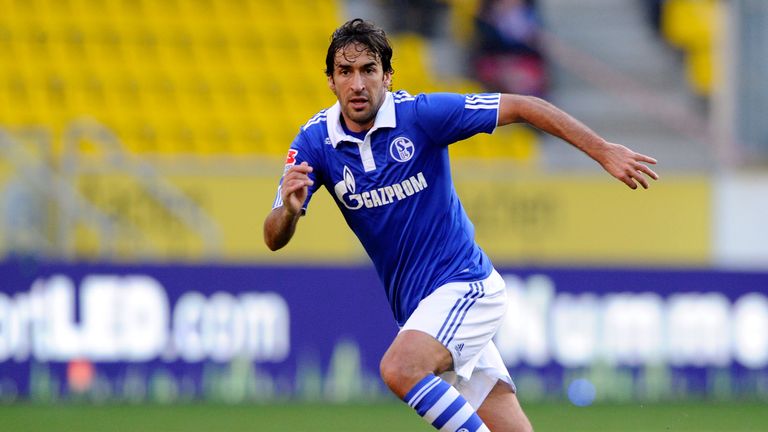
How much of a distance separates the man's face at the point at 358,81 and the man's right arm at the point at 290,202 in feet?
1.05

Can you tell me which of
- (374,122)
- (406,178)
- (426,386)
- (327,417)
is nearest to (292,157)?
(374,122)

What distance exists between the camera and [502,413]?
5992 mm

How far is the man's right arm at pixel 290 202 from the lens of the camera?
5.44m

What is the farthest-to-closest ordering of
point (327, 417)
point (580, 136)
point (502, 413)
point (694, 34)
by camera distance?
point (694, 34)
point (327, 417)
point (502, 413)
point (580, 136)

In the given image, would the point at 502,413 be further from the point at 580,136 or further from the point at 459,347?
the point at 580,136

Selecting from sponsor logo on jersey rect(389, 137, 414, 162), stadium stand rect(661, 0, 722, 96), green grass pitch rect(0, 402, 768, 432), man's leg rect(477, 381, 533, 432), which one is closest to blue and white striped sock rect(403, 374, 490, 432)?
man's leg rect(477, 381, 533, 432)

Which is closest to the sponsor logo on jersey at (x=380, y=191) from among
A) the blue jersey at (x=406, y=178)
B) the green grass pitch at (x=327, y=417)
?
the blue jersey at (x=406, y=178)

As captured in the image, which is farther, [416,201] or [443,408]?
[416,201]

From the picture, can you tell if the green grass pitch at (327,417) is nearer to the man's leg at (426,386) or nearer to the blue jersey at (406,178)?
the blue jersey at (406,178)

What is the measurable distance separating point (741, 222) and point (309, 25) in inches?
207

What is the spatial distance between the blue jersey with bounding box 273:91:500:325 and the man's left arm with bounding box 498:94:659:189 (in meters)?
0.08

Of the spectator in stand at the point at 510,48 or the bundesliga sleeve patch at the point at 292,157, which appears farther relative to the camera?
the spectator in stand at the point at 510,48

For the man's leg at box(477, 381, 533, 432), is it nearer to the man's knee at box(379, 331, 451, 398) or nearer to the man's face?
the man's knee at box(379, 331, 451, 398)

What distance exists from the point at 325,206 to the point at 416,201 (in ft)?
25.3
